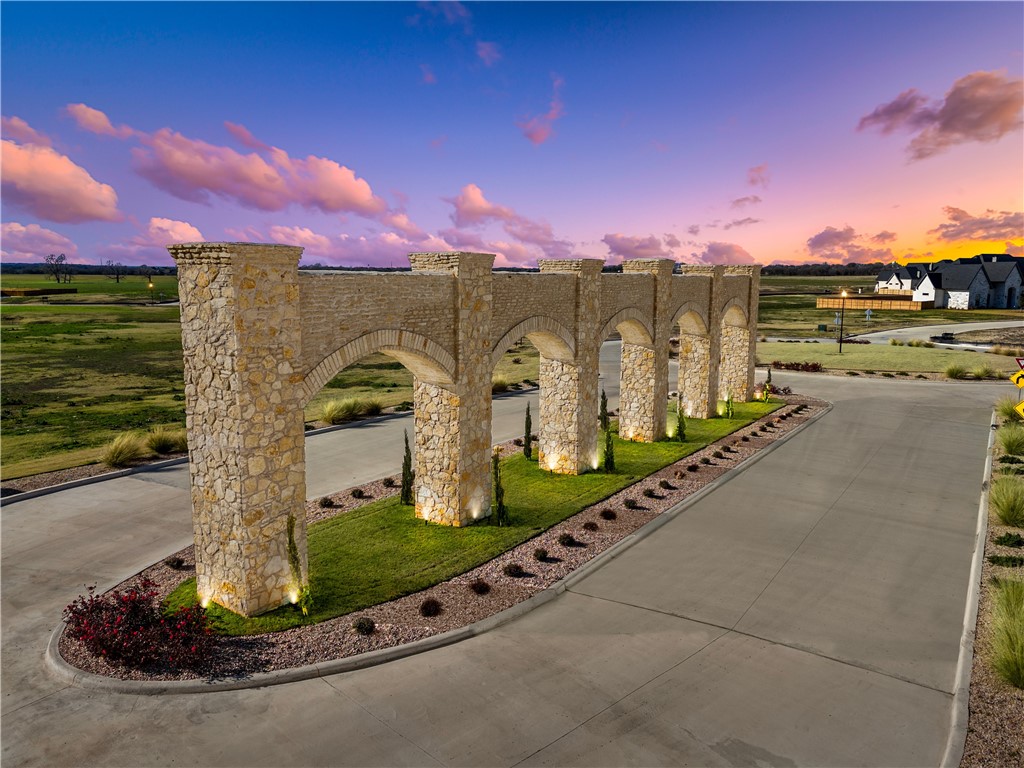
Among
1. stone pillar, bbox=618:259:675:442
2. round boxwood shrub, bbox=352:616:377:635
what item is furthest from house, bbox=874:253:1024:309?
round boxwood shrub, bbox=352:616:377:635

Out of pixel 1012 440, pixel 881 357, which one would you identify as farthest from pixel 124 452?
pixel 881 357

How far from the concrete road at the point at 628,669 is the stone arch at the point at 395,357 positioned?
5.85 metres

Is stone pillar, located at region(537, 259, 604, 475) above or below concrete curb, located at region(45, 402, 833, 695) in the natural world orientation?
above

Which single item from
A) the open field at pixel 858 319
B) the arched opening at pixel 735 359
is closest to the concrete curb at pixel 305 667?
the arched opening at pixel 735 359

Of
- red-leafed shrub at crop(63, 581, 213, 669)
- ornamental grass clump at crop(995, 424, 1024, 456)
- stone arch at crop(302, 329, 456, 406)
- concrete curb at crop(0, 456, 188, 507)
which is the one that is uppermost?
stone arch at crop(302, 329, 456, 406)

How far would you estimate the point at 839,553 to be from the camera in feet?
53.1

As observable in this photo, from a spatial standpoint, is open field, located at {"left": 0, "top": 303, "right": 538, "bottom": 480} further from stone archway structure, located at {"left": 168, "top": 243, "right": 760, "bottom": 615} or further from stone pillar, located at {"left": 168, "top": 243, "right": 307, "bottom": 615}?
stone archway structure, located at {"left": 168, "top": 243, "right": 760, "bottom": 615}

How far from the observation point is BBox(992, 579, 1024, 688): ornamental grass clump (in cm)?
1076

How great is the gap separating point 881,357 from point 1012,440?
30711 millimetres

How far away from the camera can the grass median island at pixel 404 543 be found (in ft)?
43.7

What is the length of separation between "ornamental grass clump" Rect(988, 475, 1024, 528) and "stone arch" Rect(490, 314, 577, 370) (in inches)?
514

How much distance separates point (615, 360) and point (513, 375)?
12.5 m

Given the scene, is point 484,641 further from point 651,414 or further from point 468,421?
point 651,414

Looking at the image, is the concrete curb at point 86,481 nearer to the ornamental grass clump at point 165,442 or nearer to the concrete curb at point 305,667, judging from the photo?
the ornamental grass clump at point 165,442
